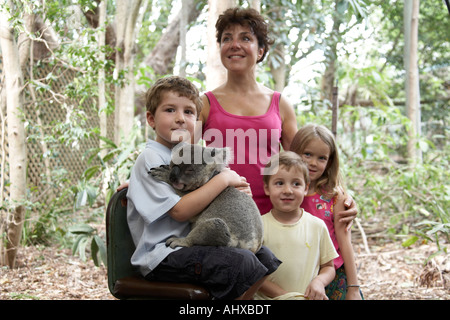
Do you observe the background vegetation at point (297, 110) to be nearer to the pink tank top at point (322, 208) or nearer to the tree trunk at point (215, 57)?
the tree trunk at point (215, 57)

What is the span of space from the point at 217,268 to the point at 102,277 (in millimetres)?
3105

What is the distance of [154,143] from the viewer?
6.19 ft

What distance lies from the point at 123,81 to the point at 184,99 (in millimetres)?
2905

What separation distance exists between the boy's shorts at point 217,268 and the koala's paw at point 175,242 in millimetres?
37

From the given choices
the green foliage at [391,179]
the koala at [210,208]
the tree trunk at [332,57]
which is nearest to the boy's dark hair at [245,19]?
the koala at [210,208]

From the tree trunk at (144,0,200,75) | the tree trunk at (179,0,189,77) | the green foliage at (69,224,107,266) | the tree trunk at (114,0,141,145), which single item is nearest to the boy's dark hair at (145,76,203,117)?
the green foliage at (69,224,107,266)

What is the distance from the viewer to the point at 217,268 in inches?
61.9

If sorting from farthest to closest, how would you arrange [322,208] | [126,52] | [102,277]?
[126,52], [102,277], [322,208]

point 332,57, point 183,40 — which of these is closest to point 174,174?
point 183,40

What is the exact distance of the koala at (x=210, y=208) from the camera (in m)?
1.64

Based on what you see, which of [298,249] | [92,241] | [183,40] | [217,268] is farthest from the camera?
[183,40]

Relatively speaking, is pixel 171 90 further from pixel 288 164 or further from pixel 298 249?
pixel 298 249

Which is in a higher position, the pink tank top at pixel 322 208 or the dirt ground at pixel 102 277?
the pink tank top at pixel 322 208

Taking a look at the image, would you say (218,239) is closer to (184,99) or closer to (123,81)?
(184,99)
